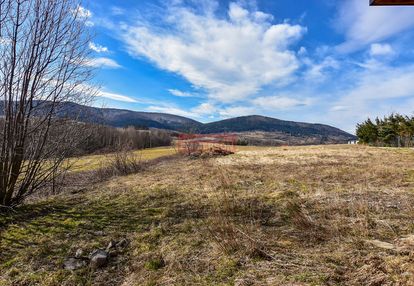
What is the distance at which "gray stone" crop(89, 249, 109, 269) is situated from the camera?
3694mm

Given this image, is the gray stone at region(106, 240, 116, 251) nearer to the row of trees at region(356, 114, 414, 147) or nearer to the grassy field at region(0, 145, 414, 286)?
the grassy field at region(0, 145, 414, 286)

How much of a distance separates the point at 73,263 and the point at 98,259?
0.33 metres

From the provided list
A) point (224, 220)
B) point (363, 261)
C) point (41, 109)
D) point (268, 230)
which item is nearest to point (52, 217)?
point (41, 109)

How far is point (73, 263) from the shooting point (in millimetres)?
3773

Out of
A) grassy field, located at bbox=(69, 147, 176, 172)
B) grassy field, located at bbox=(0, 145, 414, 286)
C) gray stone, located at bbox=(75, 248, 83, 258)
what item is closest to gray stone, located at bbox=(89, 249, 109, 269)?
grassy field, located at bbox=(0, 145, 414, 286)

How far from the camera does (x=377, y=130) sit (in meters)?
40.9

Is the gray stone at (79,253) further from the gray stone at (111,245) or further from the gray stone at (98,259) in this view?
the gray stone at (111,245)

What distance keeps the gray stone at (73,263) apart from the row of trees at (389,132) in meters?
37.4

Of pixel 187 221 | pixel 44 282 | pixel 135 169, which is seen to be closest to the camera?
pixel 44 282

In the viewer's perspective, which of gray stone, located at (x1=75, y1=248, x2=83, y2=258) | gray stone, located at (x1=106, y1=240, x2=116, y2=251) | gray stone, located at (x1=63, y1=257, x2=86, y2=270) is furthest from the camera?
gray stone, located at (x1=106, y1=240, x2=116, y2=251)

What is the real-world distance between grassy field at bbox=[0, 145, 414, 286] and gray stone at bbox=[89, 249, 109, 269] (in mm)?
90

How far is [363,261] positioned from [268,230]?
143 centimetres

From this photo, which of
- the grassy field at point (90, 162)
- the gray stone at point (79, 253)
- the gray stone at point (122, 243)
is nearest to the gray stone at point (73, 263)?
the gray stone at point (79, 253)

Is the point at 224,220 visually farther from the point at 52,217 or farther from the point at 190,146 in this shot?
the point at 190,146
